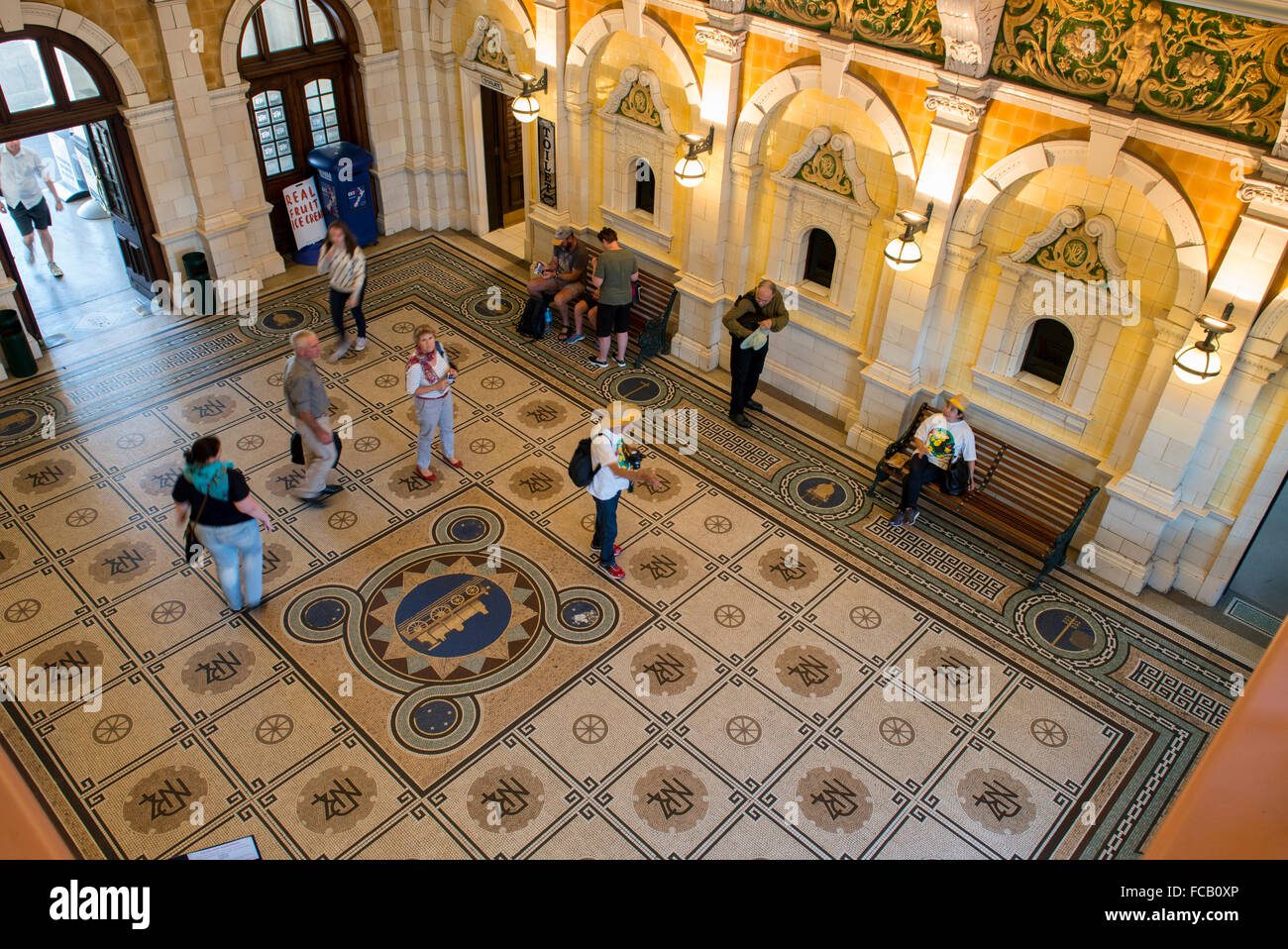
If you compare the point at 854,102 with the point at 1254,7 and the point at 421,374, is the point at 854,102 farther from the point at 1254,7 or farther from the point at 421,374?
the point at 421,374

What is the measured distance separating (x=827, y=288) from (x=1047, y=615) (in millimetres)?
4144

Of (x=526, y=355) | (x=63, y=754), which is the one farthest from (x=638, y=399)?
(x=63, y=754)

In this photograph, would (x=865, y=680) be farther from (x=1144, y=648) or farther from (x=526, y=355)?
(x=526, y=355)

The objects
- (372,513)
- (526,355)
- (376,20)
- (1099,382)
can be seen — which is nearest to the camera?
(1099,382)

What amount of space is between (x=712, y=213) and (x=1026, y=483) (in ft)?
14.4

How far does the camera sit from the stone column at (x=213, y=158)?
10.9 m

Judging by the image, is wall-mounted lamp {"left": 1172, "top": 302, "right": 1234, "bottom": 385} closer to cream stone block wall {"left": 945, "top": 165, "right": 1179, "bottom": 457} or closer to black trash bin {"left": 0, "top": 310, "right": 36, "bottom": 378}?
cream stone block wall {"left": 945, "top": 165, "right": 1179, "bottom": 457}

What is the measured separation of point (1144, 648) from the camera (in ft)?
28.2

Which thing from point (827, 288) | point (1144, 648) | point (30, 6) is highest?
point (30, 6)

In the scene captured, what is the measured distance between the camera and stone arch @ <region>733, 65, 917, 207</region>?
351 inches

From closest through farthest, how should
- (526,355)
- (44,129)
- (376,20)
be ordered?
(44,129)
(526,355)
(376,20)

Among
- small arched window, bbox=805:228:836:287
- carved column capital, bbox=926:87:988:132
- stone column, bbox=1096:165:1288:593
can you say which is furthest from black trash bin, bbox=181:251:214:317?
stone column, bbox=1096:165:1288:593

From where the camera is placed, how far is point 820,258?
10594 millimetres

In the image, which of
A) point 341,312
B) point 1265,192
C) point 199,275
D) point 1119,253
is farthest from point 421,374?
point 1265,192
